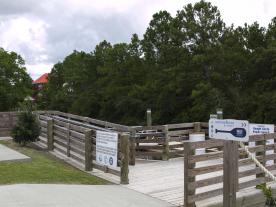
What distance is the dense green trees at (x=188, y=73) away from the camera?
48.3 m

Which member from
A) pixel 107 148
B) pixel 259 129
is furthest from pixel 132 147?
pixel 259 129

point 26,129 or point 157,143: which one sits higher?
point 26,129

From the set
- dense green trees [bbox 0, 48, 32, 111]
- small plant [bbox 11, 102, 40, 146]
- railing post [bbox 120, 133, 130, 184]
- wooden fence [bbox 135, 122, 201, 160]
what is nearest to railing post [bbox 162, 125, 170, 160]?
wooden fence [bbox 135, 122, 201, 160]

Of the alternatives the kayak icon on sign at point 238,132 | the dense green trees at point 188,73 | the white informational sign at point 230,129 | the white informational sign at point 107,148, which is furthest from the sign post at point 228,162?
the dense green trees at point 188,73

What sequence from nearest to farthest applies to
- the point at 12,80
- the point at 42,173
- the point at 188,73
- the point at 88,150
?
the point at 42,173 < the point at 88,150 < the point at 188,73 < the point at 12,80

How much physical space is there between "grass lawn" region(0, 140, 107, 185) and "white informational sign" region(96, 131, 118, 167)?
45 cm

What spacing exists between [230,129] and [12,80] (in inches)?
2702

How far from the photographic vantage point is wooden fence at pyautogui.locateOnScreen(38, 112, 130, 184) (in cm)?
1130

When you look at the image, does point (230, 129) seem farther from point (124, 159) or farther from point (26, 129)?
point (26, 129)

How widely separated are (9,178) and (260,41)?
144ft

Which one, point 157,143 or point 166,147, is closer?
point 166,147

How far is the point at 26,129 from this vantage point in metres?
16.9

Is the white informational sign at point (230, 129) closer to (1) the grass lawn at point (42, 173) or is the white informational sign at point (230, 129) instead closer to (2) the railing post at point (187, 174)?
(2) the railing post at point (187, 174)

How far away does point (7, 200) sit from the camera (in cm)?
886
